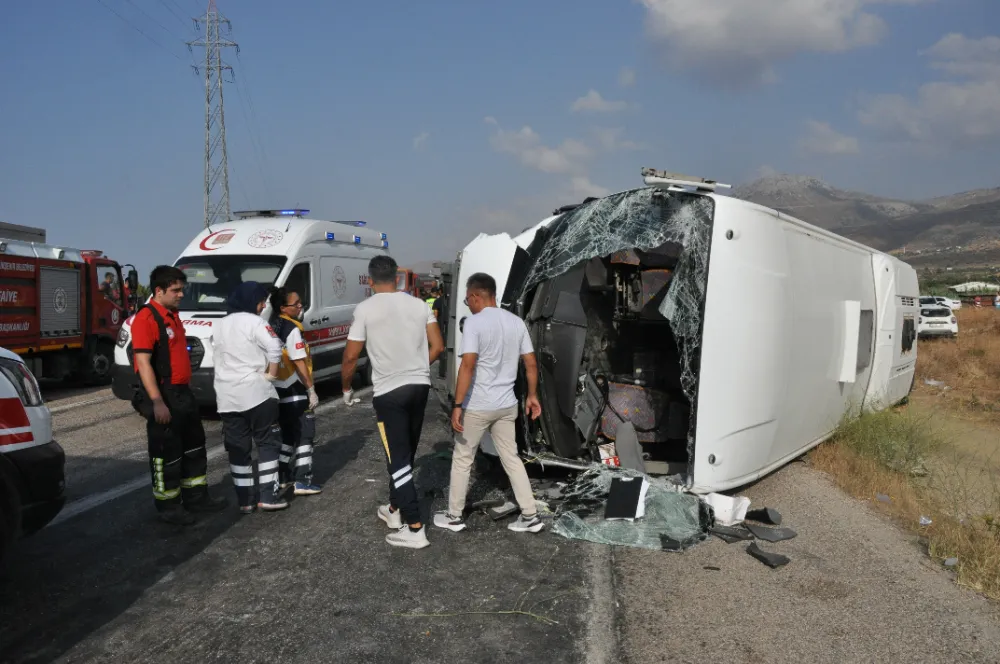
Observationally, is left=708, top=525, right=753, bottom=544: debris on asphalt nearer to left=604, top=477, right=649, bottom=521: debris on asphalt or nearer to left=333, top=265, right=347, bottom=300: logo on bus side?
left=604, top=477, right=649, bottom=521: debris on asphalt

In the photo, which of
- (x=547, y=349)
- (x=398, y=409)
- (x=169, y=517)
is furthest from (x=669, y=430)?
(x=169, y=517)

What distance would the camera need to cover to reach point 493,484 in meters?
6.30

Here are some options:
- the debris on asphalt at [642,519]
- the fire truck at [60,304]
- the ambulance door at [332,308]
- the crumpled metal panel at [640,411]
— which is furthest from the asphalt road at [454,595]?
the fire truck at [60,304]

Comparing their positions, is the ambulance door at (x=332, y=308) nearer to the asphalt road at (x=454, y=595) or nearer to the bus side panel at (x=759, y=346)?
→ the asphalt road at (x=454, y=595)

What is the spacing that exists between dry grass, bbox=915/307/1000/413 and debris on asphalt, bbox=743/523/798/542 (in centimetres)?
927

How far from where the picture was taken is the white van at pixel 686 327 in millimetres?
5133

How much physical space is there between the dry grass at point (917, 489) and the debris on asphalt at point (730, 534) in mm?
1139

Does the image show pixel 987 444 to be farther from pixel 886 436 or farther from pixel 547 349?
pixel 547 349

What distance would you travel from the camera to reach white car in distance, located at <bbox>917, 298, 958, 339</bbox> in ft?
76.7

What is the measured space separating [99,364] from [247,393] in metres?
9.89

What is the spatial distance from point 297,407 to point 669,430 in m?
3.34

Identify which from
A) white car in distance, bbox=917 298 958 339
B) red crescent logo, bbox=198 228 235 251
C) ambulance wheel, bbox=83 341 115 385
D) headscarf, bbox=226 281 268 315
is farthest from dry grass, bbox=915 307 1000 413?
ambulance wheel, bbox=83 341 115 385

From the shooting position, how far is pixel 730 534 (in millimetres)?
4969

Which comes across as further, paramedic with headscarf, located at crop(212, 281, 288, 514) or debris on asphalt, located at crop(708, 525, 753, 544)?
paramedic with headscarf, located at crop(212, 281, 288, 514)
